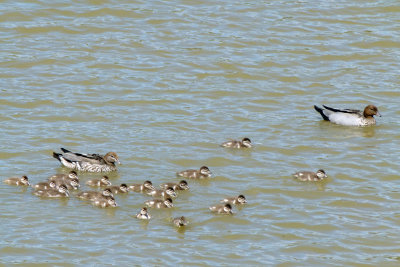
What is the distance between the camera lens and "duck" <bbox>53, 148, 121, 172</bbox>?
50.9 feet

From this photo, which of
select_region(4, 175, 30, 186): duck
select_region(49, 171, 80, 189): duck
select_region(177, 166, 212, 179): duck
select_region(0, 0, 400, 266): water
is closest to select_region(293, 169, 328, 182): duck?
select_region(0, 0, 400, 266): water

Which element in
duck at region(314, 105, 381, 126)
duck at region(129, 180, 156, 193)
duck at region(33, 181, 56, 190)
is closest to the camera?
duck at region(33, 181, 56, 190)

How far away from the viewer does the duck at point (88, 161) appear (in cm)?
1552

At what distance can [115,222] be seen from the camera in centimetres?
1339

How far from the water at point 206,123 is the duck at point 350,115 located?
16 cm

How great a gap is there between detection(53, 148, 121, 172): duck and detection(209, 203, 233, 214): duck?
245 centimetres

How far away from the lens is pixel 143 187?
47.9ft

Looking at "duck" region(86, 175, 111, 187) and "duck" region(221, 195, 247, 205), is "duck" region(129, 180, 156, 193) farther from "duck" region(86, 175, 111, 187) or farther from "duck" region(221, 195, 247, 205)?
"duck" region(221, 195, 247, 205)

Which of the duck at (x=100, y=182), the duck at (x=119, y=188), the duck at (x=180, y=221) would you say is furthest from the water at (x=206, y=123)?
the duck at (x=100, y=182)

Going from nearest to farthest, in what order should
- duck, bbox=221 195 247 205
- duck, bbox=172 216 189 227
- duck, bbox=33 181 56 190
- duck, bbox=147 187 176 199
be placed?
1. duck, bbox=172 216 189 227
2. duck, bbox=221 195 247 205
3. duck, bbox=147 187 176 199
4. duck, bbox=33 181 56 190

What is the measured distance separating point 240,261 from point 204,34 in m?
11.3

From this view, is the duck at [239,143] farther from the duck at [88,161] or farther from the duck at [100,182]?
the duck at [100,182]

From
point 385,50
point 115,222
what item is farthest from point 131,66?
point 115,222

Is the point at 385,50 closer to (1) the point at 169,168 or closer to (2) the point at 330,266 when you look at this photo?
(1) the point at 169,168
